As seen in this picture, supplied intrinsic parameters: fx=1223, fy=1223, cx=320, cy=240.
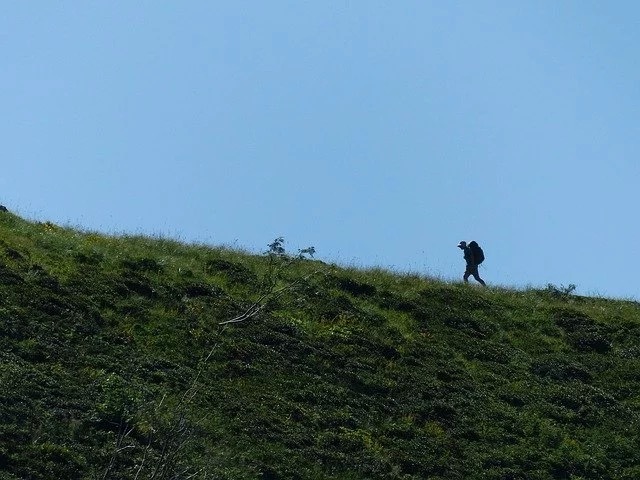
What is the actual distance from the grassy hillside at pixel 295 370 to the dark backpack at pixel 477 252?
56.5 inches

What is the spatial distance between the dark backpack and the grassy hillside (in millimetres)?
1434

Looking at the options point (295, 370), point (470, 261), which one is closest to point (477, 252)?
point (470, 261)

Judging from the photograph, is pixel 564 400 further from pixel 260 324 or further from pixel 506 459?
pixel 260 324

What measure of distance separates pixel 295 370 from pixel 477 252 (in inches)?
415

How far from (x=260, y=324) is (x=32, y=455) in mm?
8983

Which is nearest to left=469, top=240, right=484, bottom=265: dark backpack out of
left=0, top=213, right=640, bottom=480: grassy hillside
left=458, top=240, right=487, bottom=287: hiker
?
left=458, top=240, right=487, bottom=287: hiker

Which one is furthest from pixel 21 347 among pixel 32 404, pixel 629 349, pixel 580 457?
pixel 629 349

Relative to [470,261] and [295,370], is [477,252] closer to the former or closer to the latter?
[470,261]

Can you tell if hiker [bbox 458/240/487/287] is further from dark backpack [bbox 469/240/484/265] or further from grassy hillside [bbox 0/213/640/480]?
grassy hillside [bbox 0/213/640/480]

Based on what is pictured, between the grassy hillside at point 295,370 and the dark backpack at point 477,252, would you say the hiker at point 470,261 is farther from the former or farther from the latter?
the grassy hillside at point 295,370

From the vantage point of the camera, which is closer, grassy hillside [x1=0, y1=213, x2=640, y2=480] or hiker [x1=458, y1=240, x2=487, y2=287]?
grassy hillside [x1=0, y1=213, x2=640, y2=480]

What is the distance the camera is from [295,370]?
974 inches

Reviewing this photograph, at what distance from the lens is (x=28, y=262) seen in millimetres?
27031

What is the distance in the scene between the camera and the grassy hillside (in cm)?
2014
